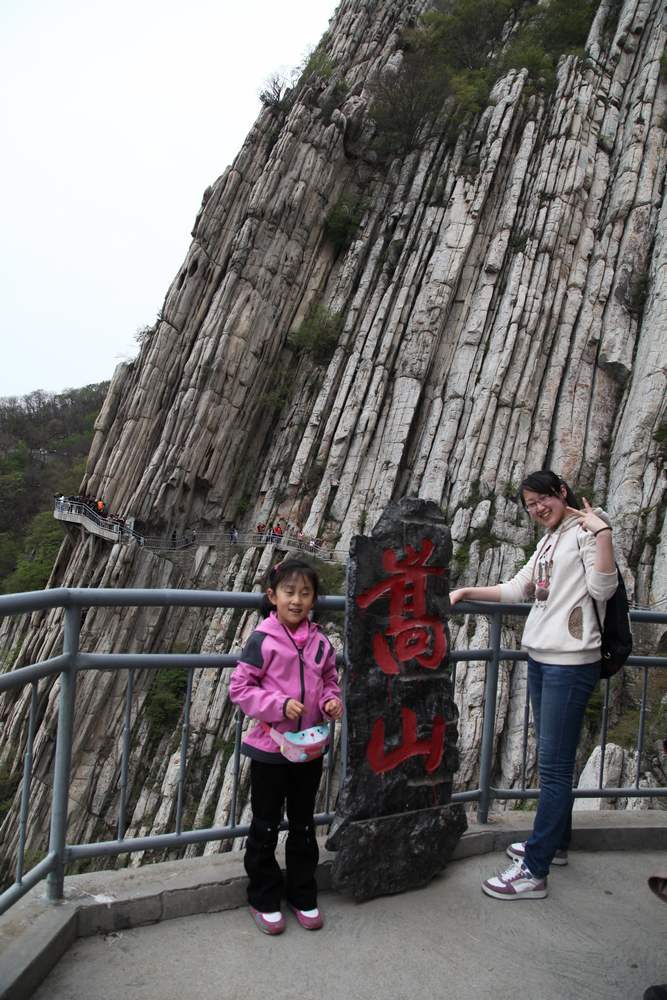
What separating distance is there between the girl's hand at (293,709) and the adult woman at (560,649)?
117 centimetres

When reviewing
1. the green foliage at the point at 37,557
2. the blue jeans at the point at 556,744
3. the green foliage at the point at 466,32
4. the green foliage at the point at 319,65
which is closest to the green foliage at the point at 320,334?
the green foliage at the point at 319,65

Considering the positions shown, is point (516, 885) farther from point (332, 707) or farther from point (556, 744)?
Result: point (332, 707)

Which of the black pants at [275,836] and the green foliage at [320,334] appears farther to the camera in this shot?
the green foliage at [320,334]

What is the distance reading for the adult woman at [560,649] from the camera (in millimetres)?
2965

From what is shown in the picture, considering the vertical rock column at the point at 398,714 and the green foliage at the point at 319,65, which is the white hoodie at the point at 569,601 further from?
the green foliage at the point at 319,65

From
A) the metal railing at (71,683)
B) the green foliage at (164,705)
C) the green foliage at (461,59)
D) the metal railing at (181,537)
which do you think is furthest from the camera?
the green foliage at (461,59)

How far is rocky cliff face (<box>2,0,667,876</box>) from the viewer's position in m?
16.0

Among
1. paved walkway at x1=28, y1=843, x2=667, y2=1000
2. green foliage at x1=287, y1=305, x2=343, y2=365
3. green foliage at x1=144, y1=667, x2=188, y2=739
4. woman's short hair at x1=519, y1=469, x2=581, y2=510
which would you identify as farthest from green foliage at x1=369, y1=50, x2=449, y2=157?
paved walkway at x1=28, y1=843, x2=667, y2=1000

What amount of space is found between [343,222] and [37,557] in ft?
55.8

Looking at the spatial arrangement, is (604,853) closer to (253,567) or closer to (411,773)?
(411,773)

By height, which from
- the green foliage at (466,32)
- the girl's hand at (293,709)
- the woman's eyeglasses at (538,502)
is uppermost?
the green foliage at (466,32)

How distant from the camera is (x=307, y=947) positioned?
2570mm

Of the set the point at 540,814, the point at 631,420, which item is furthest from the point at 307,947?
the point at 631,420

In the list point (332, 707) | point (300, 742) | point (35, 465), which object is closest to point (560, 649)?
point (332, 707)
